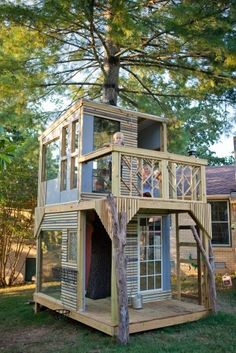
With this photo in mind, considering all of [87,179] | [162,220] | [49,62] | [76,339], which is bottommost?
[76,339]

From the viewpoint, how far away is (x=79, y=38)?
891 cm

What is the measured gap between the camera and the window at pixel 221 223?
1288 centimetres

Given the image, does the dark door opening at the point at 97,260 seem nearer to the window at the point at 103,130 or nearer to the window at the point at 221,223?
the window at the point at 103,130

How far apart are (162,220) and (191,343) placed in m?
3.49

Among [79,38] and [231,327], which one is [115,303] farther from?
[79,38]

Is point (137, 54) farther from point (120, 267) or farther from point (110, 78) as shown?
point (120, 267)

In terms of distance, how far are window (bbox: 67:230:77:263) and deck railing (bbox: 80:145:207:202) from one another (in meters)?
1.28

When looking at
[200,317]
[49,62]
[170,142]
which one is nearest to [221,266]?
[170,142]

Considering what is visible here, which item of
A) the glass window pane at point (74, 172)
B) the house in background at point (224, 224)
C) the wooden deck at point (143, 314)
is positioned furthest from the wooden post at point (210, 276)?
the house in background at point (224, 224)

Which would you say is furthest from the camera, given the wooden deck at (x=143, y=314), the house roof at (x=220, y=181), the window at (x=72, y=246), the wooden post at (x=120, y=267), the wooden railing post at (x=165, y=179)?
the house roof at (x=220, y=181)

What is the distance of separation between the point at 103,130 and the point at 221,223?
22.8ft

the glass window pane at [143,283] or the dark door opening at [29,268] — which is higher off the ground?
the glass window pane at [143,283]

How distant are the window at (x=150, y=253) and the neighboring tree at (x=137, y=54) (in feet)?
11.6

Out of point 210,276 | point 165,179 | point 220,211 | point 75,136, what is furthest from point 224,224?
point 75,136
